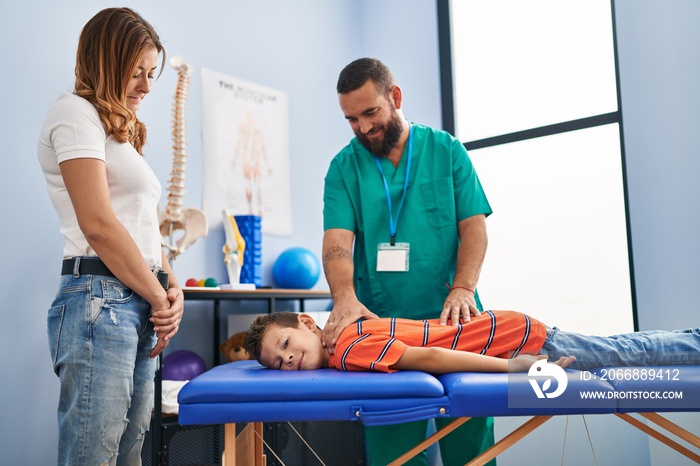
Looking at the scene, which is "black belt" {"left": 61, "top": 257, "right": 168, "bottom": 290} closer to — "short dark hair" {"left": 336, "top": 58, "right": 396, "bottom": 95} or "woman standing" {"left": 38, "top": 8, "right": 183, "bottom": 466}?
"woman standing" {"left": 38, "top": 8, "right": 183, "bottom": 466}

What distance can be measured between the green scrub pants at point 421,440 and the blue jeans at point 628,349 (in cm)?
37

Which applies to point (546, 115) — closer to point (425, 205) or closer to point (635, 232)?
point (635, 232)

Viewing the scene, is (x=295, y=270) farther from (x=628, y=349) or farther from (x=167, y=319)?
(x=628, y=349)

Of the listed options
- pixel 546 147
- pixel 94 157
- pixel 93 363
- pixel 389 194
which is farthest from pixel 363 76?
pixel 546 147

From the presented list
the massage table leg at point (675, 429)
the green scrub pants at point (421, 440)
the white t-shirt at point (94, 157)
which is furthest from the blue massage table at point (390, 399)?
the green scrub pants at point (421, 440)

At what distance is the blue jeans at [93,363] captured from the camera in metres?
1.14

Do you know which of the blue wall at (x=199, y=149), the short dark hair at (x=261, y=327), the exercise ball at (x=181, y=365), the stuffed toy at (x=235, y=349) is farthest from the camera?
the stuffed toy at (x=235, y=349)

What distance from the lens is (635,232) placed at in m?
2.64

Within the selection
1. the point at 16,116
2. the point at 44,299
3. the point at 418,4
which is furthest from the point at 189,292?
the point at 418,4

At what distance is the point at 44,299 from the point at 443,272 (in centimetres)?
150

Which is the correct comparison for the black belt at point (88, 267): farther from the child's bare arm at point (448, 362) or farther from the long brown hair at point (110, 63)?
the child's bare arm at point (448, 362)

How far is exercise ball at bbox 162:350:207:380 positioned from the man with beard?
3.12 ft

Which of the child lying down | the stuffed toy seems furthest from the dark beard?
the stuffed toy

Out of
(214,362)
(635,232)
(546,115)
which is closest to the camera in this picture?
(635,232)
